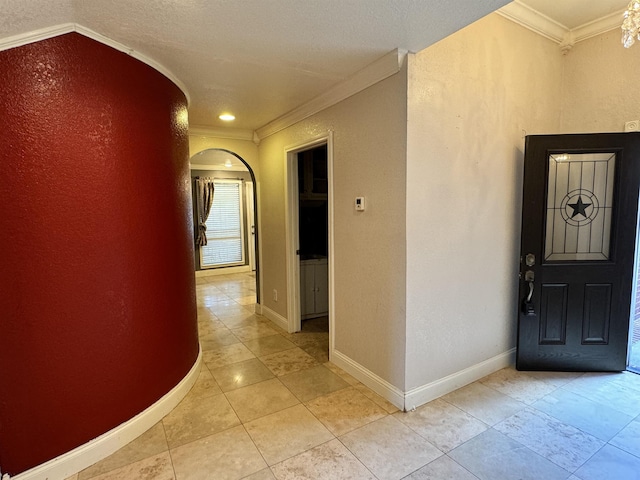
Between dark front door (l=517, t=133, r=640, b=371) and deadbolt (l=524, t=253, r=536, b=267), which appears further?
deadbolt (l=524, t=253, r=536, b=267)

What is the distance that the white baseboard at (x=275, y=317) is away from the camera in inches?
156

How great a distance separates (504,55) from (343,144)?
1.43 meters

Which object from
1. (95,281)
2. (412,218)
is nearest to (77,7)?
(95,281)

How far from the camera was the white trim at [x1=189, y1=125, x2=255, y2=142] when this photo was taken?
401cm

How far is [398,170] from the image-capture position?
7.34 feet

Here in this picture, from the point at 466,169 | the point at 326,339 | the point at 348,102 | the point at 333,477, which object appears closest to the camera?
the point at 333,477

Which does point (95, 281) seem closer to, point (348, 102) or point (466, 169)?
point (348, 102)

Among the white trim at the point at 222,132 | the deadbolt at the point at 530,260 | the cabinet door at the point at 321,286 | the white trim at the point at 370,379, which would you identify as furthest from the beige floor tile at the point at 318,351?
the white trim at the point at 222,132

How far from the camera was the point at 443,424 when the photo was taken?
216 centimetres

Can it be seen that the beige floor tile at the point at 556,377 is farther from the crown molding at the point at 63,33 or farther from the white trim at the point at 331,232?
the crown molding at the point at 63,33

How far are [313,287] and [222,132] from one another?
2214 mm

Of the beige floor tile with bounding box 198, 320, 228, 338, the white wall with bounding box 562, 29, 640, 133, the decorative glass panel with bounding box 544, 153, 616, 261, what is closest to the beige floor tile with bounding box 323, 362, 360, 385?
the beige floor tile with bounding box 198, 320, 228, 338

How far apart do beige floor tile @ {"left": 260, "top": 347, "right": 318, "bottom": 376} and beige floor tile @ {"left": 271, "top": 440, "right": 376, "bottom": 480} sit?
3.36ft

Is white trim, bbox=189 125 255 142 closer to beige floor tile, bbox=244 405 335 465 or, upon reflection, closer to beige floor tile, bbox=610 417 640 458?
beige floor tile, bbox=244 405 335 465
